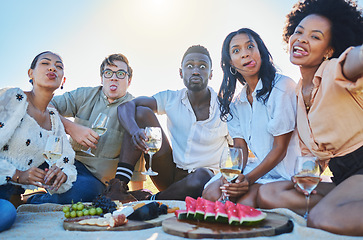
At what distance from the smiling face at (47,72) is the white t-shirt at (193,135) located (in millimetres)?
1756

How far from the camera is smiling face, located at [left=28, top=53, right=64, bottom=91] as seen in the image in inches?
177

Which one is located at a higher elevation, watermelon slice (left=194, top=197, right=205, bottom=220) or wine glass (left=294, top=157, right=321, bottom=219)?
wine glass (left=294, top=157, right=321, bottom=219)

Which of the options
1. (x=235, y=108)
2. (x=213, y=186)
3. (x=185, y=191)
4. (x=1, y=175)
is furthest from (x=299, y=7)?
(x=1, y=175)

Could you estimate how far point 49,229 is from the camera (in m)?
3.04

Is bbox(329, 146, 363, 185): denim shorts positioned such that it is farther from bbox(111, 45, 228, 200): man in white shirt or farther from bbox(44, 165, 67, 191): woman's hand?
bbox(44, 165, 67, 191): woman's hand

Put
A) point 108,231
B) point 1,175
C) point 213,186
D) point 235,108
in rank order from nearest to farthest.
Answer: point 108,231
point 1,175
point 213,186
point 235,108

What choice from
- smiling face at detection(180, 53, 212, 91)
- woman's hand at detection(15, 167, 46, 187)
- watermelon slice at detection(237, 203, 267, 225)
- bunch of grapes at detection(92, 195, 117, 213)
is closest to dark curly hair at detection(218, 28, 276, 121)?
smiling face at detection(180, 53, 212, 91)

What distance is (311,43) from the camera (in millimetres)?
3465

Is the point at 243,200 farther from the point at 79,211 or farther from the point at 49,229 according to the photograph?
the point at 49,229

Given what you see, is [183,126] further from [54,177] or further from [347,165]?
[347,165]

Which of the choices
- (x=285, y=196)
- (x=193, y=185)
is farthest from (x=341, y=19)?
(x=193, y=185)

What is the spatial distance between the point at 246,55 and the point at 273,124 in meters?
0.89

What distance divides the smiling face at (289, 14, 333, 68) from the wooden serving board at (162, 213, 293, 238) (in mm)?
1596

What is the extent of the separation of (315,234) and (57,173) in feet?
8.55
